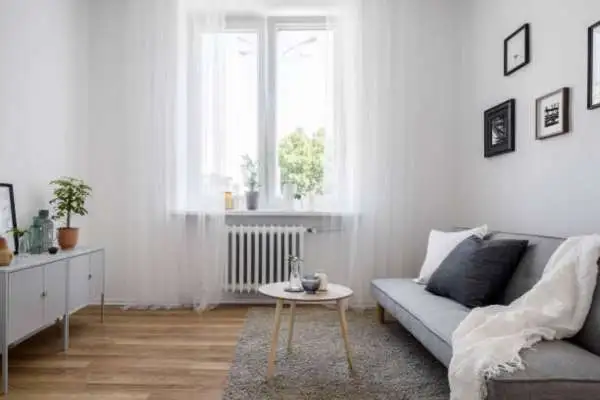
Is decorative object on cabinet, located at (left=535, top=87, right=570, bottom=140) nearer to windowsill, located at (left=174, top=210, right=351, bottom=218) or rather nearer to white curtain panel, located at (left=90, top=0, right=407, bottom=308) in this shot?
white curtain panel, located at (left=90, top=0, right=407, bottom=308)

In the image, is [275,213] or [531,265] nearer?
[531,265]

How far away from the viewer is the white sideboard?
229cm

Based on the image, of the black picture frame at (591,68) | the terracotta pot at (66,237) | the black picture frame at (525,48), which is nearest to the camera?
the black picture frame at (591,68)

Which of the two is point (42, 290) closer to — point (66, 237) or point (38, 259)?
point (38, 259)

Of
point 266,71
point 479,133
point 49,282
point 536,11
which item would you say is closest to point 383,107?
point 479,133

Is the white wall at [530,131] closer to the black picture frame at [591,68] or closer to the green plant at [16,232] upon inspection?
the black picture frame at [591,68]

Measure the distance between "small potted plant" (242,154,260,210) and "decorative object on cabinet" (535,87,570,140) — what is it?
2232 millimetres

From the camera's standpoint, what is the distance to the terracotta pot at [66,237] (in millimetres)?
3303

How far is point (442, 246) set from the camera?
3146mm

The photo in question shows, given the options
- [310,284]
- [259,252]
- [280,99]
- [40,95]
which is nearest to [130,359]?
Result: [310,284]

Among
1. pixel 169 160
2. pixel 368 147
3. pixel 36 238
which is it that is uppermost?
pixel 368 147

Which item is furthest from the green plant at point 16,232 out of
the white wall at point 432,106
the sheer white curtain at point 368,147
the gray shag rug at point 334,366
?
the white wall at point 432,106

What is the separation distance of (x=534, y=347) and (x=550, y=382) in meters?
0.24

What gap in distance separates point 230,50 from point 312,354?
8.73 ft
